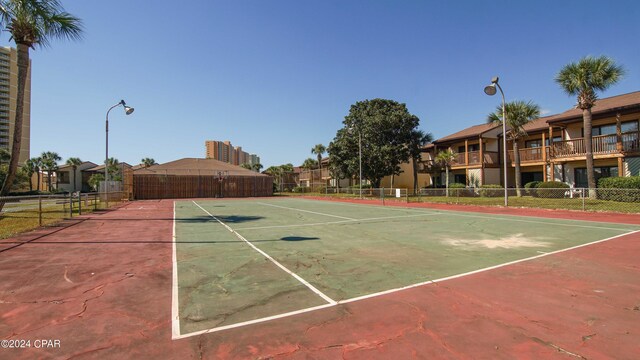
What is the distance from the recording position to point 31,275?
622cm

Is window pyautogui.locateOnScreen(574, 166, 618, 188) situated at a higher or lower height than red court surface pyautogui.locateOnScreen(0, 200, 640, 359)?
higher

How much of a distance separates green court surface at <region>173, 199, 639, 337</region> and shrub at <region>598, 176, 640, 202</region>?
30.1 feet

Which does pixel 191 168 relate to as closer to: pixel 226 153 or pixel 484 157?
pixel 484 157

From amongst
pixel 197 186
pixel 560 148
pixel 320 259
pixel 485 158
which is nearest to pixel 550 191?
pixel 560 148

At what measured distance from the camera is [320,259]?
745 cm

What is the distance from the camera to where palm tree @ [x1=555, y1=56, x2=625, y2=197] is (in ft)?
71.8

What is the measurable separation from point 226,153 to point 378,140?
10549cm

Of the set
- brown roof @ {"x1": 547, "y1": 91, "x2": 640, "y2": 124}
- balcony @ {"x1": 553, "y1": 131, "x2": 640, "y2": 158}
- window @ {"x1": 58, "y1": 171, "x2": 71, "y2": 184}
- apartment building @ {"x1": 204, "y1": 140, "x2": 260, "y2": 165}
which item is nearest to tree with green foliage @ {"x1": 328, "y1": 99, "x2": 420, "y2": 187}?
brown roof @ {"x1": 547, "y1": 91, "x2": 640, "y2": 124}

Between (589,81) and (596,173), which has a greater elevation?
(589,81)

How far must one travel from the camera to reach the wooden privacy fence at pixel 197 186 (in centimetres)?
4550

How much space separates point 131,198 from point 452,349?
45148mm

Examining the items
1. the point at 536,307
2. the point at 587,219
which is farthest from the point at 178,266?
the point at 587,219

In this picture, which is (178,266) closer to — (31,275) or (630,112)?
(31,275)

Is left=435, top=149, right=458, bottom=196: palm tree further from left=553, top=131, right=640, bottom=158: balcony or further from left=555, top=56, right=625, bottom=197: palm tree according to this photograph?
left=555, top=56, right=625, bottom=197: palm tree
